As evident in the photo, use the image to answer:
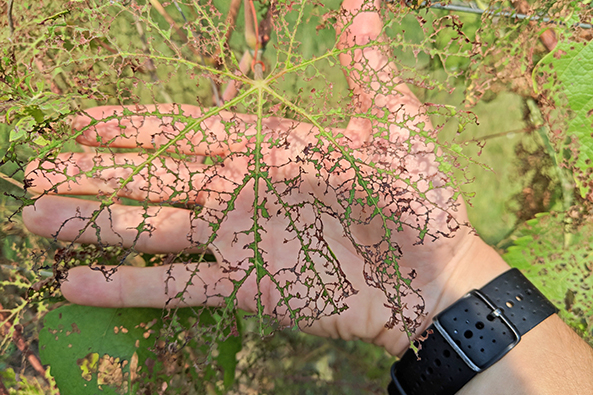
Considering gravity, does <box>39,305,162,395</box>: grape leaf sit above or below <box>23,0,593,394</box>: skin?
below

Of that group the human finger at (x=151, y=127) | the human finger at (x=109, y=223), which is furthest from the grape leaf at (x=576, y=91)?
the human finger at (x=109, y=223)

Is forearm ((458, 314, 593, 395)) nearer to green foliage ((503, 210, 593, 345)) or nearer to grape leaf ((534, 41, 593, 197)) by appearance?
green foliage ((503, 210, 593, 345))

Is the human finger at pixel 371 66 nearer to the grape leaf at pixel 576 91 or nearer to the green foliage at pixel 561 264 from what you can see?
the grape leaf at pixel 576 91

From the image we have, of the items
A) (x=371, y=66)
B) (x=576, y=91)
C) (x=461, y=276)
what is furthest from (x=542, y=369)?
(x=371, y=66)

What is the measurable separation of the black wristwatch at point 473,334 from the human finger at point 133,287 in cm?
94

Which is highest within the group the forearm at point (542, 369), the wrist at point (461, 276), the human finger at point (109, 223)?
the human finger at point (109, 223)

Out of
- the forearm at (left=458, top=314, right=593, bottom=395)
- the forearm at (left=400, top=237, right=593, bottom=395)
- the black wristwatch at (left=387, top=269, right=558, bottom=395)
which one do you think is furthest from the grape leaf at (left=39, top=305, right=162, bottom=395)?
the forearm at (left=458, top=314, right=593, bottom=395)

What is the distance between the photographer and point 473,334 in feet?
4.86

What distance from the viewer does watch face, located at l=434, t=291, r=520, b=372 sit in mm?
1458

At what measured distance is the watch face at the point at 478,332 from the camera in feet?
4.78

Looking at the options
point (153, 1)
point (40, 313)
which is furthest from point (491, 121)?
point (40, 313)

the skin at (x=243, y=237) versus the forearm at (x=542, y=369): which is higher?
the skin at (x=243, y=237)

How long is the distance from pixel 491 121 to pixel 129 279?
2.13 metres

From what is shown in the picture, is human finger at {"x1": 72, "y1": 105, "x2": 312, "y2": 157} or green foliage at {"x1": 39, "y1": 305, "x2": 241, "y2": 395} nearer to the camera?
human finger at {"x1": 72, "y1": 105, "x2": 312, "y2": 157}
